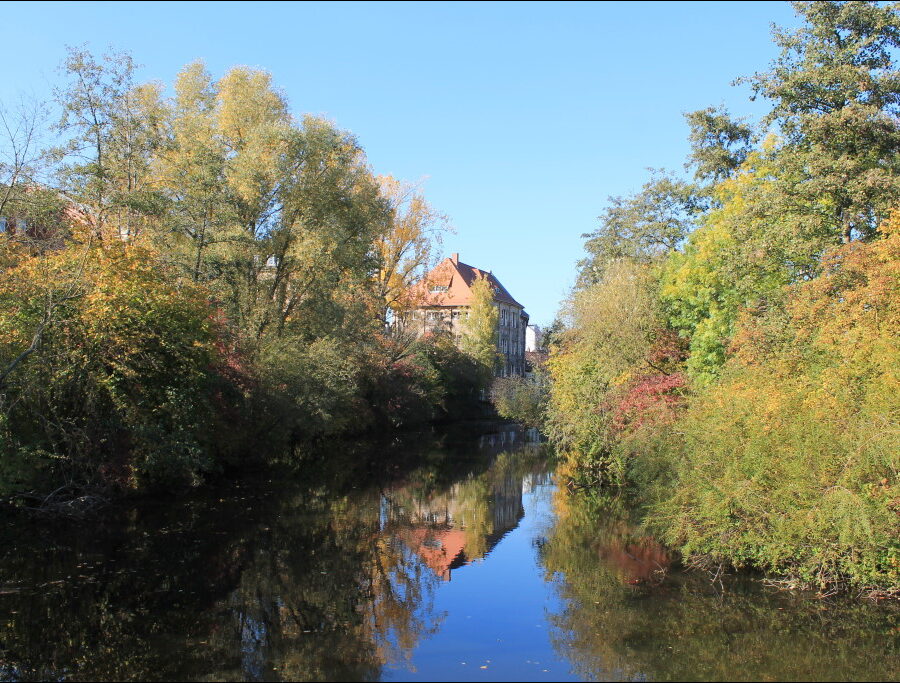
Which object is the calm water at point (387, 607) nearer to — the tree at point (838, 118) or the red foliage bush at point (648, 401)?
the red foliage bush at point (648, 401)

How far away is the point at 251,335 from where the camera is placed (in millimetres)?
25109

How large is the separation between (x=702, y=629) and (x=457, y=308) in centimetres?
6393

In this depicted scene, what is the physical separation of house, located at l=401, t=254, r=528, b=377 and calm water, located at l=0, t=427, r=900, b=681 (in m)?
24.6

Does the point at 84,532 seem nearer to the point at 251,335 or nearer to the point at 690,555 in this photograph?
the point at 251,335

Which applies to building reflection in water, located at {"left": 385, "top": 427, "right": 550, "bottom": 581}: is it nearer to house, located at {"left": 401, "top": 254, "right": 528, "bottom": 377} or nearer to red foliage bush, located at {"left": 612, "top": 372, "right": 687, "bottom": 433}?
red foliage bush, located at {"left": 612, "top": 372, "right": 687, "bottom": 433}

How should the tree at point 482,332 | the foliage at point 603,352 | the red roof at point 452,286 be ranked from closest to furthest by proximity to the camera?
the foliage at point 603,352, the red roof at point 452,286, the tree at point 482,332

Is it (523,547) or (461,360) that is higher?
(461,360)

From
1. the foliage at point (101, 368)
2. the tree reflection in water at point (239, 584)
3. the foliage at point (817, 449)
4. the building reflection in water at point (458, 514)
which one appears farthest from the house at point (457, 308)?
the foliage at point (817, 449)

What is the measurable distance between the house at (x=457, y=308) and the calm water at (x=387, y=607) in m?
24.6

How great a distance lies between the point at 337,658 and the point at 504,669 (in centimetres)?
210

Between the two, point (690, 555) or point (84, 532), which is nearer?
point (690, 555)

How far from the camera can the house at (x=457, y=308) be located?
42812 millimetres

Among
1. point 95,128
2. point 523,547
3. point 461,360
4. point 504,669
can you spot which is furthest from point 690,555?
point 461,360

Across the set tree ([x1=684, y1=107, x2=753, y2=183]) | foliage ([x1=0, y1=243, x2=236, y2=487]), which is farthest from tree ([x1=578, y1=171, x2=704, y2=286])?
foliage ([x1=0, y1=243, x2=236, y2=487])
